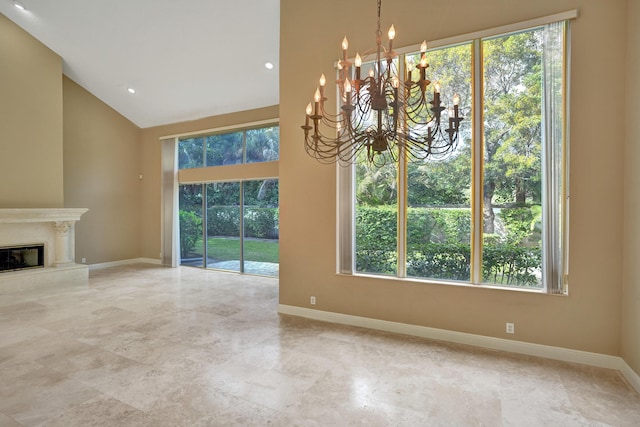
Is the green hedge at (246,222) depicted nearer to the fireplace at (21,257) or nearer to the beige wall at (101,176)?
the beige wall at (101,176)

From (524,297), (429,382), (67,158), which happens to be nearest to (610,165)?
(524,297)

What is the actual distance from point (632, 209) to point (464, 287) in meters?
1.68

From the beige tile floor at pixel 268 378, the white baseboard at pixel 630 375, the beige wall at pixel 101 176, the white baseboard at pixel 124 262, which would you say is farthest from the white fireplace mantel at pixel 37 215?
the white baseboard at pixel 630 375

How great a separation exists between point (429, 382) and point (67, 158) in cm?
891

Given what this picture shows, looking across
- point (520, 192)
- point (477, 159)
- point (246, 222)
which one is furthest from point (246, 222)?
point (520, 192)

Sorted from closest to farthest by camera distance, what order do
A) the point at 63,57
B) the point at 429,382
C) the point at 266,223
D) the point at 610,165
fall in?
1. the point at 429,382
2. the point at 610,165
3. the point at 63,57
4. the point at 266,223

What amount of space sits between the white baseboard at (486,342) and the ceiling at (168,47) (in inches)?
175

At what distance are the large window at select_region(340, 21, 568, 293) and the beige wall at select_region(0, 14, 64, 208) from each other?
22.1 ft

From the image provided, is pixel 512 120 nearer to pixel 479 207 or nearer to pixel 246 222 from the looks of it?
pixel 479 207

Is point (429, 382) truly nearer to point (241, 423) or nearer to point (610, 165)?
point (241, 423)

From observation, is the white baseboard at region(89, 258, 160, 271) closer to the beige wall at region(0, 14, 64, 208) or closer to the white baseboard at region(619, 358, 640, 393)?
the beige wall at region(0, 14, 64, 208)

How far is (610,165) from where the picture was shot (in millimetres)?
3213

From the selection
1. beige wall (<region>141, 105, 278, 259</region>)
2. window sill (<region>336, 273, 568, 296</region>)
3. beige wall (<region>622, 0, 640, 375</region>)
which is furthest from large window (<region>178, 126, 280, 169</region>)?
beige wall (<region>622, 0, 640, 375</region>)

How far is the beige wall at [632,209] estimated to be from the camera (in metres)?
2.92
